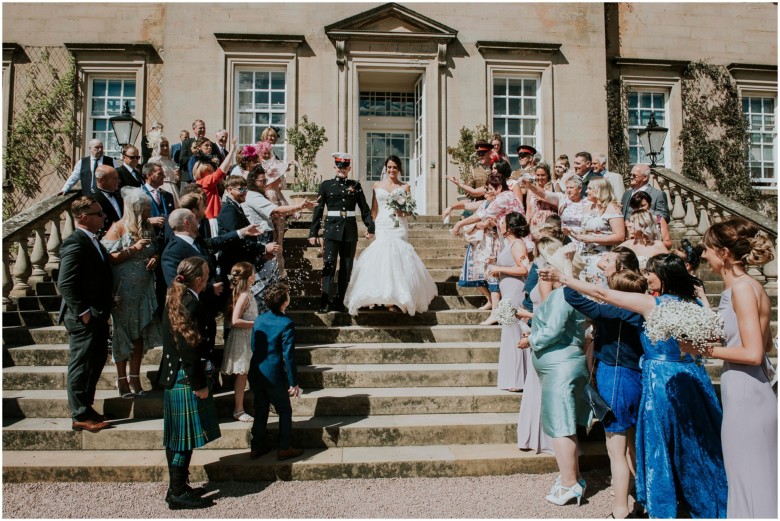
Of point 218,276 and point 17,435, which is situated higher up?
point 218,276

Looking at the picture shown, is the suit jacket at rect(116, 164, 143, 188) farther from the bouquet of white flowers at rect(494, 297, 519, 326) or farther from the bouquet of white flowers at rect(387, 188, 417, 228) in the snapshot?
the bouquet of white flowers at rect(494, 297, 519, 326)

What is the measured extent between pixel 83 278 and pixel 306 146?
7981 millimetres

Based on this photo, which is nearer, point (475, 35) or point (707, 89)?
point (475, 35)

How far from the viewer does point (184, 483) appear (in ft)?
12.6

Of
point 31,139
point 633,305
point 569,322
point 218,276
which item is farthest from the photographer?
point 31,139

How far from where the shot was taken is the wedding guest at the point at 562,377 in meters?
3.82

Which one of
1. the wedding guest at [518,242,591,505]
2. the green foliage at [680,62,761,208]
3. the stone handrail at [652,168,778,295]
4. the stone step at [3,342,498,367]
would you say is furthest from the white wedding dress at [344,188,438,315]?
the green foliage at [680,62,761,208]

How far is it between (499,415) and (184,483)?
9.06 feet

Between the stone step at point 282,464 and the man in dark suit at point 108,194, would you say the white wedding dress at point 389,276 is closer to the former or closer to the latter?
the stone step at point 282,464

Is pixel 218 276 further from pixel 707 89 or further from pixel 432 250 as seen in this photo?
pixel 707 89

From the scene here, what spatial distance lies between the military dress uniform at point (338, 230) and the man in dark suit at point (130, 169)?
2621mm

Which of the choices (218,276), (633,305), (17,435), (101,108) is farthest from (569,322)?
(101,108)

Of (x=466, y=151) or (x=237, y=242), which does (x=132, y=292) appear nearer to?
(x=237, y=242)

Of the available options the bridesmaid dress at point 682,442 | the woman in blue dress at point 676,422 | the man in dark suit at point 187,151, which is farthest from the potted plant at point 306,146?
the bridesmaid dress at point 682,442
